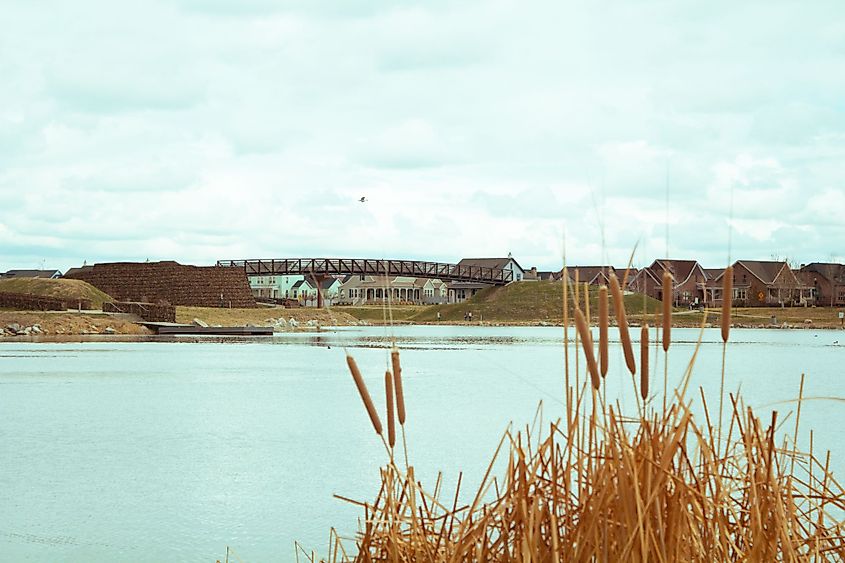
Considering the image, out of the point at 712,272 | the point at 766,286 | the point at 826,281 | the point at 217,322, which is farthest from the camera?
the point at 712,272

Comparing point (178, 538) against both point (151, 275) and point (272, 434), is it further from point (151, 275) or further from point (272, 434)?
point (151, 275)

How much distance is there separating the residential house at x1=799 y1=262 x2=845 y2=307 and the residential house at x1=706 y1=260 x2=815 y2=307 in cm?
68

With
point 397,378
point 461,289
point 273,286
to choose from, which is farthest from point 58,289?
point 461,289

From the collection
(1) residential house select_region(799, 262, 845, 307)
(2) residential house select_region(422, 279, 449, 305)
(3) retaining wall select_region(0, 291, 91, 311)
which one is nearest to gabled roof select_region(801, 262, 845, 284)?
(1) residential house select_region(799, 262, 845, 307)

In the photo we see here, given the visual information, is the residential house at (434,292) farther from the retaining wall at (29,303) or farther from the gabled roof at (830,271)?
the retaining wall at (29,303)

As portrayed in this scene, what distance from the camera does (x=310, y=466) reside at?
709cm

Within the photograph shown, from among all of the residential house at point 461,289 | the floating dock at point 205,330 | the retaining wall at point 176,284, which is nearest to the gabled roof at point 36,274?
the retaining wall at point 176,284

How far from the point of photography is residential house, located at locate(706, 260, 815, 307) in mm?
76812

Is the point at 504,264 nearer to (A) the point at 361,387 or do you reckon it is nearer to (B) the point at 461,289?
(B) the point at 461,289

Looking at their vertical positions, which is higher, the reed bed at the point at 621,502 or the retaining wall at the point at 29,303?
the retaining wall at the point at 29,303

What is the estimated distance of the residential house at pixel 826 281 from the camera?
81.2 meters

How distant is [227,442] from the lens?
830cm

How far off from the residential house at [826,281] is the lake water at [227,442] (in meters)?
68.7

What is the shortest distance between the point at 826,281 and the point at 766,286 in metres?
7.18
